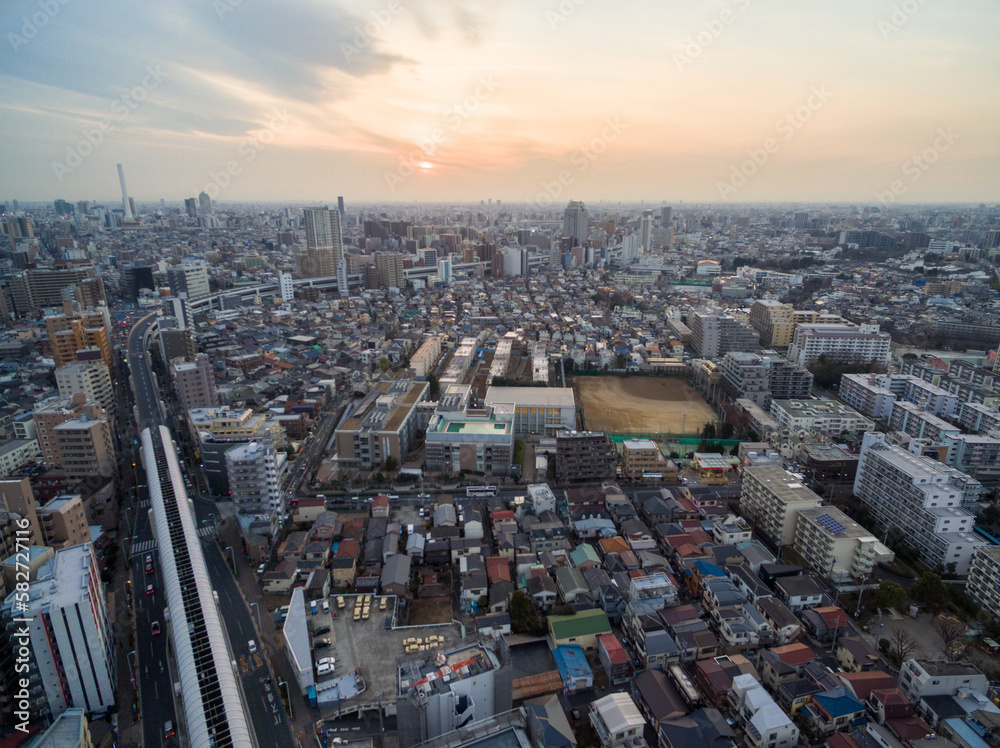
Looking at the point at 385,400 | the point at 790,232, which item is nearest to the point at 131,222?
the point at 385,400

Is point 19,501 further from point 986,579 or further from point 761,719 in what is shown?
point 986,579

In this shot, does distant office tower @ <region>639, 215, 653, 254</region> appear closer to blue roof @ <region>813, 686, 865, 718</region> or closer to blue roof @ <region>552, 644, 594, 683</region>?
blue roof @ <region>552, 644, 594, 683</region>

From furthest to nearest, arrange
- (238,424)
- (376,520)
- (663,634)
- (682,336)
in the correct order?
(682,336) < (238,424) < (376,520) < (663,634)

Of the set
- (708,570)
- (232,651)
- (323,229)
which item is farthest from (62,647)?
(323,229)

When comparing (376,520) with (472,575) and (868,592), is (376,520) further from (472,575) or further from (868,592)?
(868,592)

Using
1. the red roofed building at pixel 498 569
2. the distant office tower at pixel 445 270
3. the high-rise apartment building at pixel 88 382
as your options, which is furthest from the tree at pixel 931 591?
the distant office tower at pixel 445 270

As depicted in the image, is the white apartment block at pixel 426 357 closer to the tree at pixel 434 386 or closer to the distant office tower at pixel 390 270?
the tree at pixel 434 386
